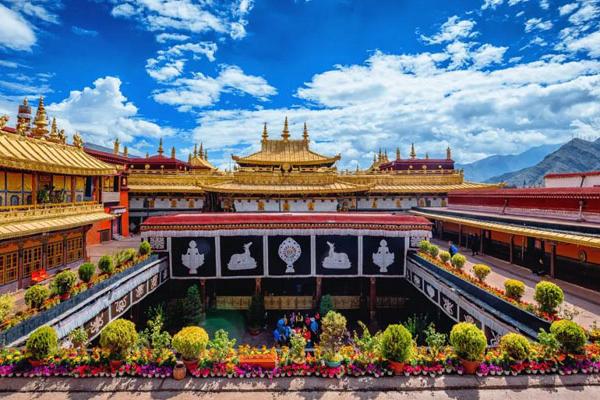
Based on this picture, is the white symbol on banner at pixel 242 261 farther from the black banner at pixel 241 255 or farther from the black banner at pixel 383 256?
the black banner at pixel 383 256

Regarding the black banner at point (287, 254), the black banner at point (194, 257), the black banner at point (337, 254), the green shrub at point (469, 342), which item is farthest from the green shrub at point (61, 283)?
the green shrub at point (469, 342)

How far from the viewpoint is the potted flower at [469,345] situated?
8289 millimetres

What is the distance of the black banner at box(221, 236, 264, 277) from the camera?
1928 cm

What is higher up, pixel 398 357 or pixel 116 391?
pixel 398 357

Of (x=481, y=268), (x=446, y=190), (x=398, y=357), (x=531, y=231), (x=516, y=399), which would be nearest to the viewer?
(x=516, y=399)

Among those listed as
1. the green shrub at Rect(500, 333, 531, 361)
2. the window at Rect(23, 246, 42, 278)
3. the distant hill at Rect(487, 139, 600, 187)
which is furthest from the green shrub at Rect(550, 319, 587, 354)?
the distant hill at Rect(487, 139, 600, 187)

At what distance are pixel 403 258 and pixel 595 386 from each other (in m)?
11.4

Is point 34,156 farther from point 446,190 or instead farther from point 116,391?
point 446,190

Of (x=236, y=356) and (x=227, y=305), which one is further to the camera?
(x=227, y=305)

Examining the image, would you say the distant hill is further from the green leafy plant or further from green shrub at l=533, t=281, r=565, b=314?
the green leafy plant

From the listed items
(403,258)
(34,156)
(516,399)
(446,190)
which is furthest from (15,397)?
(446,190)

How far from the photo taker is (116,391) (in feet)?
26.1

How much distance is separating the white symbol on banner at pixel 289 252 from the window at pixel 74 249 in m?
14.1

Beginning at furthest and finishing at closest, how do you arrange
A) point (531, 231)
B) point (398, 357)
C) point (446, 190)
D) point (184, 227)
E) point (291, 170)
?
point (446, 190), point (291, 170), point (184, 227), point (531, 231), point (398, 357)
